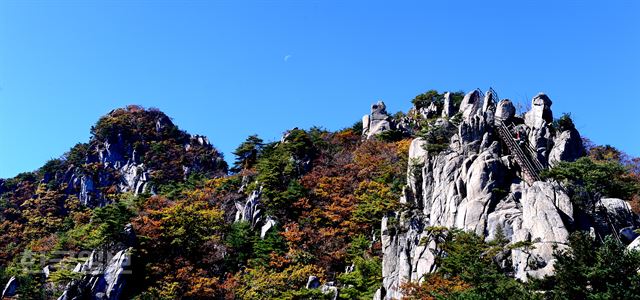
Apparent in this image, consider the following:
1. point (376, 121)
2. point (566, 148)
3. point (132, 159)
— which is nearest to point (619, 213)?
point (566, 148)

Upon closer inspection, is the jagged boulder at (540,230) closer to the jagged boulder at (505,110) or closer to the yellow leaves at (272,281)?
the jagged boulder at (505,110)

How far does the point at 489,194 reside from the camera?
87.9ft

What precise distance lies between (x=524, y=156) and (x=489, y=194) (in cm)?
367

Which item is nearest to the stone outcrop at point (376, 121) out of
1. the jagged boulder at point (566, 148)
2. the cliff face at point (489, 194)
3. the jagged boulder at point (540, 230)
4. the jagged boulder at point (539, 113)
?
the cliff face at point (489, 194)

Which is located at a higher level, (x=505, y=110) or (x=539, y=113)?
(x=505, y=110)

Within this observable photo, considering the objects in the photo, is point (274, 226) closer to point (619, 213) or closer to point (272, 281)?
point (272, 281)

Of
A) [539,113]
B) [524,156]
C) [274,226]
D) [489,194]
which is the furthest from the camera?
[274,226]

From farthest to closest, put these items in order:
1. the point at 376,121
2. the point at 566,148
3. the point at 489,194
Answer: the point at 376,121, the point at 566,148, the point at 489,194

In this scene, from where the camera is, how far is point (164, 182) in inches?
2003

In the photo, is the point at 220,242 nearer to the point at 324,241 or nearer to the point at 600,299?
the point at 324,241

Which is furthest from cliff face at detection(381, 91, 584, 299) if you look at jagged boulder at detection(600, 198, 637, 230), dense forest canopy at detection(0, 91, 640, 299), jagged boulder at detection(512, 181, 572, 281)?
jagged boulder at detection(600, 198, 637, 230)

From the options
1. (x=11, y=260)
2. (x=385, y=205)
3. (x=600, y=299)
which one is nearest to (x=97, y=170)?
(x=11, y=260)

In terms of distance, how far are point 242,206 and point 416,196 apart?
1309 centimetres

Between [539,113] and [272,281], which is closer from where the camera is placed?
[272,281]
